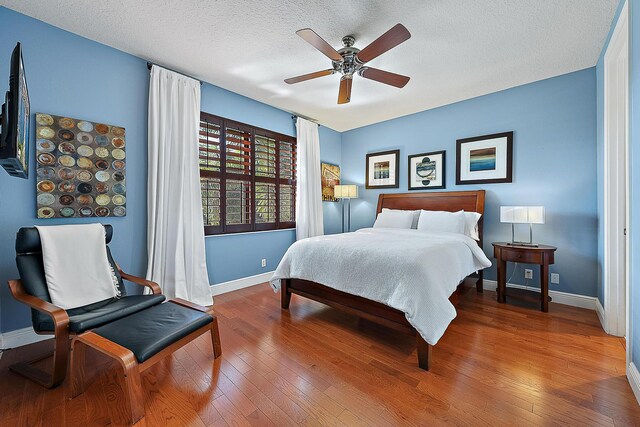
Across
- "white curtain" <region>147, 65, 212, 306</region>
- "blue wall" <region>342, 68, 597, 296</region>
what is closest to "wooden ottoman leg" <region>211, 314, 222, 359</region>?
"white curtain" <region>147, 65, 212, 306</region>

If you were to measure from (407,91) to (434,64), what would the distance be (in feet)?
2.20

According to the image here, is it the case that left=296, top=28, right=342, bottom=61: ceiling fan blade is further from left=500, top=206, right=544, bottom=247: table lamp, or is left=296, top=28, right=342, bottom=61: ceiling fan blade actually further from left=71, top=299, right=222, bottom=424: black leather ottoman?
left=500, top=206, right=544, bottom=247: table lamp

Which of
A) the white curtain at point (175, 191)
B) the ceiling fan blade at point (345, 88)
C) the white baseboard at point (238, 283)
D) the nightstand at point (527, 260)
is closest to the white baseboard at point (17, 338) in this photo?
the white curtain at point (175, 191)

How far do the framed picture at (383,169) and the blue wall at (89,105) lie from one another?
244 centimetres

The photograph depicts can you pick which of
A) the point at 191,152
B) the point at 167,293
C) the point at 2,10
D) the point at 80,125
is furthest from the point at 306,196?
the point at 2,10

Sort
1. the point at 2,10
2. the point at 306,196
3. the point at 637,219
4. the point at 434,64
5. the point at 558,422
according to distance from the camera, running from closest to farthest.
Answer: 1. the point at 558,422
2. the point at 637,219
3. the point at 2,10
4. the point at 434,64
5. the point at 306,196

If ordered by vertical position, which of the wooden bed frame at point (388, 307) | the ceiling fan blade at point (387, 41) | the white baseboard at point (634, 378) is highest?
the ceiling fan blade at point (387, 41)

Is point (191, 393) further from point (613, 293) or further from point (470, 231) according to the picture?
point (613, 293)

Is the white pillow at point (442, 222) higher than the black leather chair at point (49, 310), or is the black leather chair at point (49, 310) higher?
the white pillow at point (442, 222)

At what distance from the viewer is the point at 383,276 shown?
212 centimetres

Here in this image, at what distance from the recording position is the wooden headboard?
143 inches

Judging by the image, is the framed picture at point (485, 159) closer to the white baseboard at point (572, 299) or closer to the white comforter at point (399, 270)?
the white comforter at point (399, 270)

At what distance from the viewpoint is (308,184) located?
14.8 ft

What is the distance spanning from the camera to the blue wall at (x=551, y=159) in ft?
9.70
